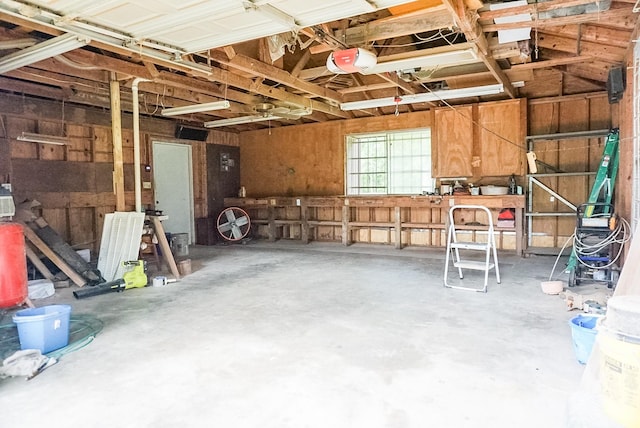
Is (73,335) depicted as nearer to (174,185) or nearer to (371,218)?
(174,185)

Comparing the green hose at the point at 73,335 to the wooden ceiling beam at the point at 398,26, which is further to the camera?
the wooden ceiling beam at the point at 398,26

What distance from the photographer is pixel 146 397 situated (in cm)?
217

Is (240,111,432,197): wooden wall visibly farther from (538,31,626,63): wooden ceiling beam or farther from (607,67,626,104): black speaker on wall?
(607,67,626,104): black speaker on wall

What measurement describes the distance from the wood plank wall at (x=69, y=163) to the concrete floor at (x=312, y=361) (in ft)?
7.19

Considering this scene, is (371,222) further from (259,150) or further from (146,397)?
(146,397)

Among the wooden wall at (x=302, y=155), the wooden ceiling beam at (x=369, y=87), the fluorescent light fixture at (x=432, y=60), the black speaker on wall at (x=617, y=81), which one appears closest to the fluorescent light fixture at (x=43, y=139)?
the wooden wall at (x=302, y=155)

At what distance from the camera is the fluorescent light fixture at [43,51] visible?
3.38 metres

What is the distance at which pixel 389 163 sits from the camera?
7.84 metres

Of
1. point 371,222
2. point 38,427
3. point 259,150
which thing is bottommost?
point 38,427

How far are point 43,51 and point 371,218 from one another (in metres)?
5.78

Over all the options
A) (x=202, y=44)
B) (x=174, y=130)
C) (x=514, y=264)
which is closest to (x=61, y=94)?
(x=174, y=130)

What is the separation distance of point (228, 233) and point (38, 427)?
652 centimetres

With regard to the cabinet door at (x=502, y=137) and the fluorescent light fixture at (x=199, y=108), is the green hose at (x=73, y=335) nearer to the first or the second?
the fluorescent light fixture at (x=199, y=108)

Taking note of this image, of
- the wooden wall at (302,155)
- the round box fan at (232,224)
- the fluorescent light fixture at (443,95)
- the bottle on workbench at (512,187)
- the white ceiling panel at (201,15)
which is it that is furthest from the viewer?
the round box fan at (232,224)
